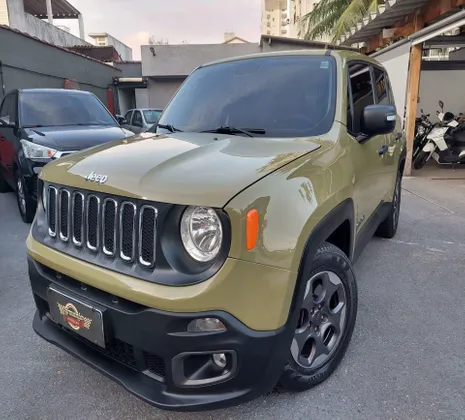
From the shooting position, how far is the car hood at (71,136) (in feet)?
16.8

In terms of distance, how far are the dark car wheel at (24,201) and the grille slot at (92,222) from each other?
3.67 meters

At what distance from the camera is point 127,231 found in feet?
5.99

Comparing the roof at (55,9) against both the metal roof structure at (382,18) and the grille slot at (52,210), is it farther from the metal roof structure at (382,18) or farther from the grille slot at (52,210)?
the grille slot at (52,210)

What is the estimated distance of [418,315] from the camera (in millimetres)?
3143

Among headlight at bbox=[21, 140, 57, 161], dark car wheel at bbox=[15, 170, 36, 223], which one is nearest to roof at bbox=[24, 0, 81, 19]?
dark car wheel at bbox=[15, 170, 36, 223]

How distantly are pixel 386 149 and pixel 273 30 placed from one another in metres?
83.0

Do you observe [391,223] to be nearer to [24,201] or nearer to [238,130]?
[238,130]

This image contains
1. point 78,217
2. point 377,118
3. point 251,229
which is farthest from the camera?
point 377,118

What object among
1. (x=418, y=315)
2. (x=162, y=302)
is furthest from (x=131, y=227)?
(x=418, y=315)

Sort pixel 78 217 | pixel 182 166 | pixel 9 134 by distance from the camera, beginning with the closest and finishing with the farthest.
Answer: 1. pixel 182 166
2. pixel 78 217
3. pixel 9 134

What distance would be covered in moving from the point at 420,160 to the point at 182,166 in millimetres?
9459

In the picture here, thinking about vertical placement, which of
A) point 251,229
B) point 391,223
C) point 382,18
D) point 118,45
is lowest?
point 391,223

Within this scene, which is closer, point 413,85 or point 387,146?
point 387,146

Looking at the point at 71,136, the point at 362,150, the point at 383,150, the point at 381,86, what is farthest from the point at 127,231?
the point at 71,136
